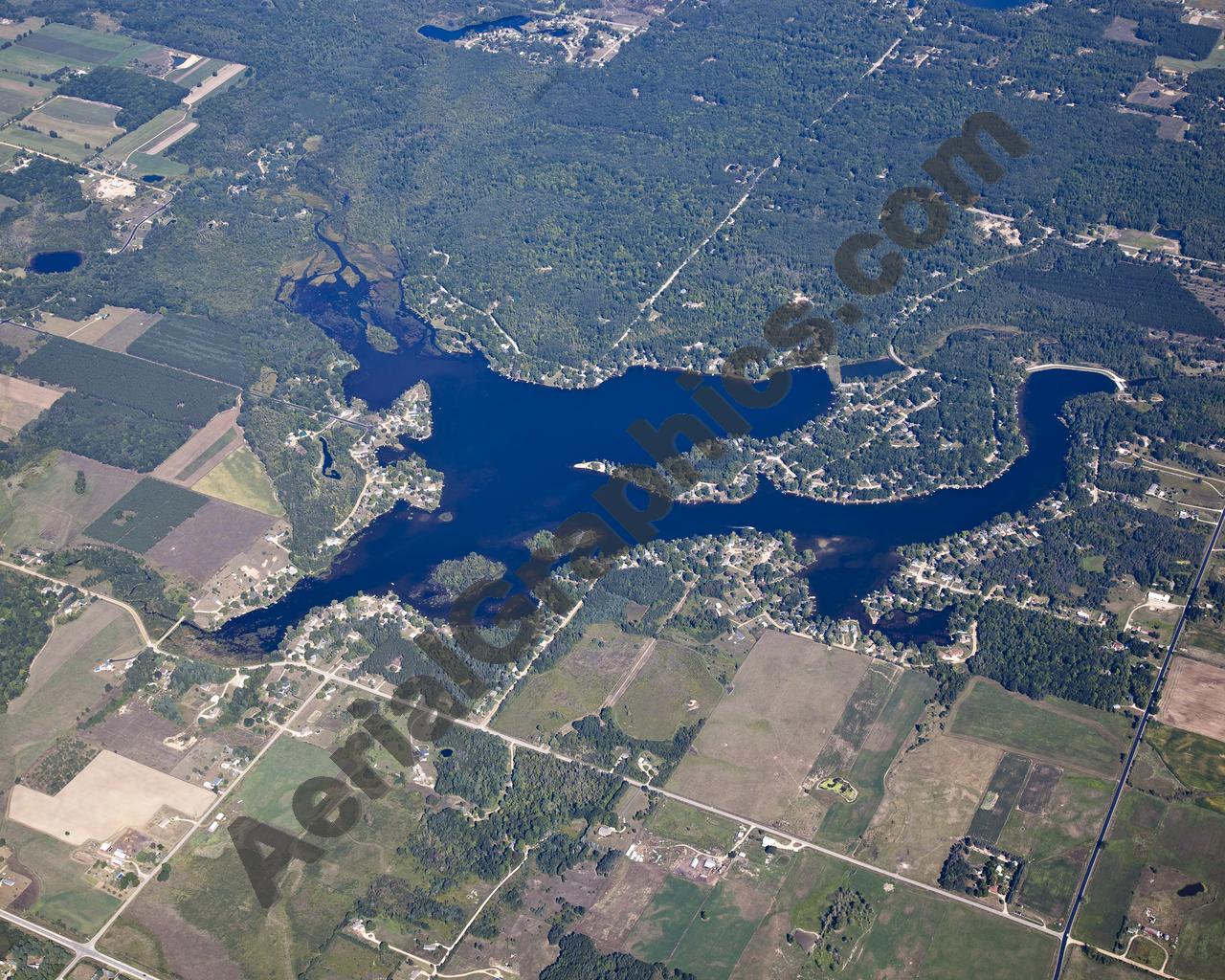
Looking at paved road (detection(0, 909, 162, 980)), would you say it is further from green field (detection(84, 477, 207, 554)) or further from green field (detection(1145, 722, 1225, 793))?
green field (detection(1145, 722, 1225, 793))

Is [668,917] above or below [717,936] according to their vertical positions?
above

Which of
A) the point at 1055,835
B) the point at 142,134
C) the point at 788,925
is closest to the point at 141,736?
the point at 788,925

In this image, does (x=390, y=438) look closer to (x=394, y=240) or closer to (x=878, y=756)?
(x=394, y=240)

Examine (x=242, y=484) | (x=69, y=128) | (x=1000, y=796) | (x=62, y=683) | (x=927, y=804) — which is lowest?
(x=1000, y=796)

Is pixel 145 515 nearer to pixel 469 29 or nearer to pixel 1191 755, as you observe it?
pixel 1191 755

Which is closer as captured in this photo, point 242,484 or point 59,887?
point 59,887

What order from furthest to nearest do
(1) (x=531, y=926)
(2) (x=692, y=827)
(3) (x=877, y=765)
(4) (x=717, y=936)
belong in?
(3) (x=877, y=765)
(2) (x=692, y=827)
(1) (x=531, y=926)
(4) (x=717, y=936)

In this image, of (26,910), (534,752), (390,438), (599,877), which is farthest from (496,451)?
(26,910)

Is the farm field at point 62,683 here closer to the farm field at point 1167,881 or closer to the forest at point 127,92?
the farm field at point 1167,881
